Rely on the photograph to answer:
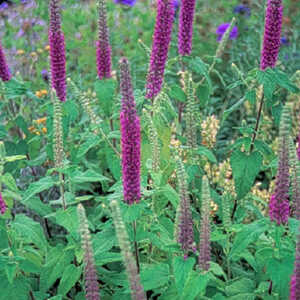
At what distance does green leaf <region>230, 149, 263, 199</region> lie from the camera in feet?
10.3

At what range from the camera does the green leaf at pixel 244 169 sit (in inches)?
124

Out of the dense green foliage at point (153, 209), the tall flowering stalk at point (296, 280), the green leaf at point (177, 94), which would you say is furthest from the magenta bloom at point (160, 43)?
the tall flowering stalk at point (296, 280)

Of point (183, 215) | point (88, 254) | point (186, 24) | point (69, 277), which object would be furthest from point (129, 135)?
point (186, 24)

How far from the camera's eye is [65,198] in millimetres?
2914

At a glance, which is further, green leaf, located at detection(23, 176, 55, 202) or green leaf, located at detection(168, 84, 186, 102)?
green leaf, located at detection(168, 84, 186, 102)

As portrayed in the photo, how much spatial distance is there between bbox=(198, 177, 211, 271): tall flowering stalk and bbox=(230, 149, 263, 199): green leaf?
101 centimetres

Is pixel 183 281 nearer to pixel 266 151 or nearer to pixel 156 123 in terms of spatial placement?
pixel 156 123

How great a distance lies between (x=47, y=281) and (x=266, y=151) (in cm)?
155

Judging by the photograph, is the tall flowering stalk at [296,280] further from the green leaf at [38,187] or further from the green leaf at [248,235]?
the green leaf at [38,187]

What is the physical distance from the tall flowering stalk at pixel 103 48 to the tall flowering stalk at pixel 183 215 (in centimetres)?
134

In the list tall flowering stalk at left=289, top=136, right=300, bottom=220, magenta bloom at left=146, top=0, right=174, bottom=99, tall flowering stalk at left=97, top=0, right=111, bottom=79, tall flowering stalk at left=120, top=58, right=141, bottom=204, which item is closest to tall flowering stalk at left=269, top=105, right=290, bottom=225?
tall flowering stalk at left=289, top=136, right=300, bottom=220

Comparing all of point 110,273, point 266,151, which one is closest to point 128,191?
point 110,273

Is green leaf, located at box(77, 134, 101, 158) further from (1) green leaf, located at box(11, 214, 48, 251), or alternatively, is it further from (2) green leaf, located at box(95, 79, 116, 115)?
(1) green leaf, located at box(11, 214, 48, 251)

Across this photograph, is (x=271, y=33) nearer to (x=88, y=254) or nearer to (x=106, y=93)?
(x=106, y=93)
